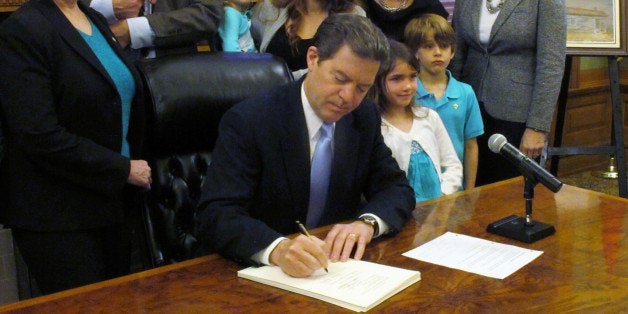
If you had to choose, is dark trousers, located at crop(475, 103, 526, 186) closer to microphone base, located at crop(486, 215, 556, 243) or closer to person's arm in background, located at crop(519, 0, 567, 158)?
person's arm in background, located at crop(519, 0, 567, 158)

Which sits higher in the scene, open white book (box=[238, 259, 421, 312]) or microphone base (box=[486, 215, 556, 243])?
open white book (box=[238, 259, 421, 312])

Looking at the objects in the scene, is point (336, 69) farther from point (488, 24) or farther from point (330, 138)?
point (488, 24)

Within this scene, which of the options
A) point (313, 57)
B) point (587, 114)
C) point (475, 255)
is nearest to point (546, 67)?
point (313, 57)

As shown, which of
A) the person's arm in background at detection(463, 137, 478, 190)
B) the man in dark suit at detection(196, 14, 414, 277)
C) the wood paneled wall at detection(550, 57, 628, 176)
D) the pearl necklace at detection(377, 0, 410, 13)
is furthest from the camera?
the wood paneled wall at detection(550, 57, 628, 176)

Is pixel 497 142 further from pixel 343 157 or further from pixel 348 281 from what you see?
pixel 348 281

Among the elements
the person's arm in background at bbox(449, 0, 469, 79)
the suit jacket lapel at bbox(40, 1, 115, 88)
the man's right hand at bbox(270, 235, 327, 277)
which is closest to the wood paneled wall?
the person's arm in background at bbox(449, 0, 469, 79)

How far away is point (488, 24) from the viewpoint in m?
2.93

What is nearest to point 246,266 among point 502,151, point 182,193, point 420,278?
point 420,278

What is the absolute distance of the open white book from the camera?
135cm

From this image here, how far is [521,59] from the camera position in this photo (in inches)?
115

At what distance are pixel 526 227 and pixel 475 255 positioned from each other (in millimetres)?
219

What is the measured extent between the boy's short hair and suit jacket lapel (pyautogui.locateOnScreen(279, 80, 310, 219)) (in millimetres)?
→ 1024

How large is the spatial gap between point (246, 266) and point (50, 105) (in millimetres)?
729

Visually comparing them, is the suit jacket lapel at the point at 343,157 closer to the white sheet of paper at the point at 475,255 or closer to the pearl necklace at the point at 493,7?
the white sheet of paper at the point at 475,255
